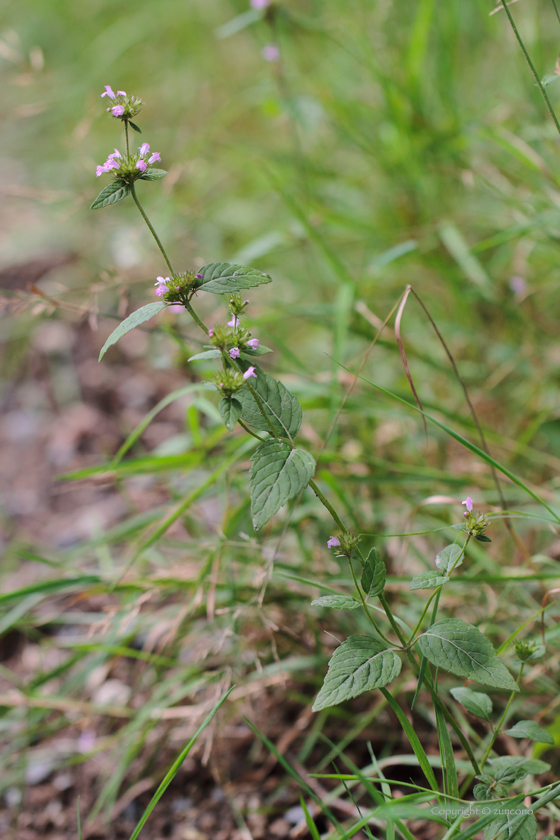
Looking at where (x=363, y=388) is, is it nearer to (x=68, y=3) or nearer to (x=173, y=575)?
(x=173, y=575)

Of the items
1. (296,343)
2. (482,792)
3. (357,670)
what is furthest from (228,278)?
(296,343)

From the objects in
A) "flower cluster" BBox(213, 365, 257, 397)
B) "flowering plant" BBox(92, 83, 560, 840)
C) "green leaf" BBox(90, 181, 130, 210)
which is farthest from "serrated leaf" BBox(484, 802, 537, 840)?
"green leaf" BBox(90, 181, 130, 210)

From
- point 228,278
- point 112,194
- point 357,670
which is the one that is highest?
point 112,194

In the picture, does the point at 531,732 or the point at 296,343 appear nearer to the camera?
the point at 531,732

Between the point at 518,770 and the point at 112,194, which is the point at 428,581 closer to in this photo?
the point at 518,770

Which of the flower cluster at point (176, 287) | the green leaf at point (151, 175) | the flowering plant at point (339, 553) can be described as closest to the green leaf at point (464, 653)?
the flowering plant at point (339, 553)

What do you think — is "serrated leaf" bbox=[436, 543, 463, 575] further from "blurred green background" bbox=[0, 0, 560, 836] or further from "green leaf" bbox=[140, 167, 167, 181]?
"green leaf" bbox=[140, 167, 167, 181]
